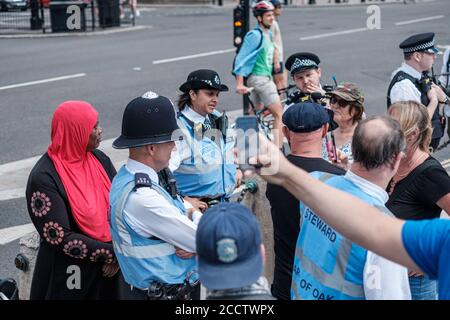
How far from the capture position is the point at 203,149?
556 centimetres

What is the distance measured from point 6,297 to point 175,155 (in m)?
1.80

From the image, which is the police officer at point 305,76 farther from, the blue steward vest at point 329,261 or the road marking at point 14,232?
the blue steward vest at point 329,261

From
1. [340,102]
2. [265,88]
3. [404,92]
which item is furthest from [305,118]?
[265,88]

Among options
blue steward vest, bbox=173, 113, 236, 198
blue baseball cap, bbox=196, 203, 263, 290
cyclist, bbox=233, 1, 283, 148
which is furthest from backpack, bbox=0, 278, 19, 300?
cyclist, bbox=233, 1, 283, 148

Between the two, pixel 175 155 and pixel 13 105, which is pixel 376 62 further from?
pixel 175 155

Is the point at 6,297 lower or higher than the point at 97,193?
lower

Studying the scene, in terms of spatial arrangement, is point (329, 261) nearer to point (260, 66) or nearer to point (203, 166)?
point (203, 166)

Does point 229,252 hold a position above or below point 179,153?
above

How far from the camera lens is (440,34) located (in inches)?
927

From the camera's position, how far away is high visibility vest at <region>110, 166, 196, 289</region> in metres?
3.74

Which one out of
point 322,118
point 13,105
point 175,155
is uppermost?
point 322,118

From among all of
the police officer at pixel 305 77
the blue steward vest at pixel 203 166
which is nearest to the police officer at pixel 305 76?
the police officer at pixel 305 77

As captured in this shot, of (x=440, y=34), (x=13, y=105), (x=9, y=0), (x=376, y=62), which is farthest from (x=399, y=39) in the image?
(x=9, y=0)

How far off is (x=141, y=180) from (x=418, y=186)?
5.05 ft
